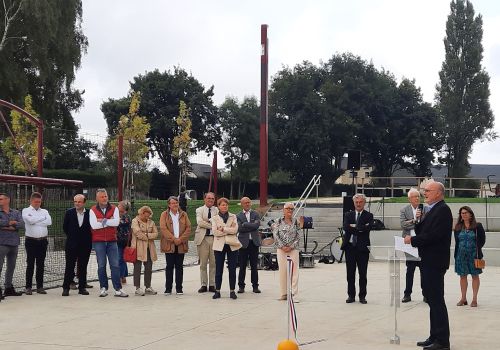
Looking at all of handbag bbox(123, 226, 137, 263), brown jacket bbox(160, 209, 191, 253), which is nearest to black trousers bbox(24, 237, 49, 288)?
handbag bbox(123, 226, 137, 263)

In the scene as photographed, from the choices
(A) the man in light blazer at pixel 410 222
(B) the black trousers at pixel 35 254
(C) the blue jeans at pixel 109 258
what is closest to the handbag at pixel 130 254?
(C) the blue jeans at pixel 109 258

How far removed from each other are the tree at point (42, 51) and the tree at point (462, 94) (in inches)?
1368

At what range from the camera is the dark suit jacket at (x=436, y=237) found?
7.60m

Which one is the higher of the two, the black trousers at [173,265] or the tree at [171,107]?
the tree at [171,107]

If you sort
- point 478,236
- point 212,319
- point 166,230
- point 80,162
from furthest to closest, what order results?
point 80,162
point 166,230
point 478,236
point 212,319

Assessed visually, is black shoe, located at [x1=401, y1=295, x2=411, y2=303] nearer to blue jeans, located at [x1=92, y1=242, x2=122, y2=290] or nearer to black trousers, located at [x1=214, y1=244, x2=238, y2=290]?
black trousers, located at [x1=214, y1=244, x2=238, y2=290]

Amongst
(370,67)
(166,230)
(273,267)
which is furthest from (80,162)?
(166,230)

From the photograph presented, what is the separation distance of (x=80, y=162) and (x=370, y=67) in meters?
24.7

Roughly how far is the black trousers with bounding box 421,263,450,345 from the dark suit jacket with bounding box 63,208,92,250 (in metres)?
6.68

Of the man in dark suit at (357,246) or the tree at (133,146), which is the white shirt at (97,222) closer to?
the man in dark suit at (357,246)

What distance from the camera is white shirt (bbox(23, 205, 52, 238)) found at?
40.3ft

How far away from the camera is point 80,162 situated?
48.1 metres

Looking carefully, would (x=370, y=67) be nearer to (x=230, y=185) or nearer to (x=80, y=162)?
(x=230, y=185)

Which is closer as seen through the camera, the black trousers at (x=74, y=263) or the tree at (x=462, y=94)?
the black trousers at (x=74, y=263)
